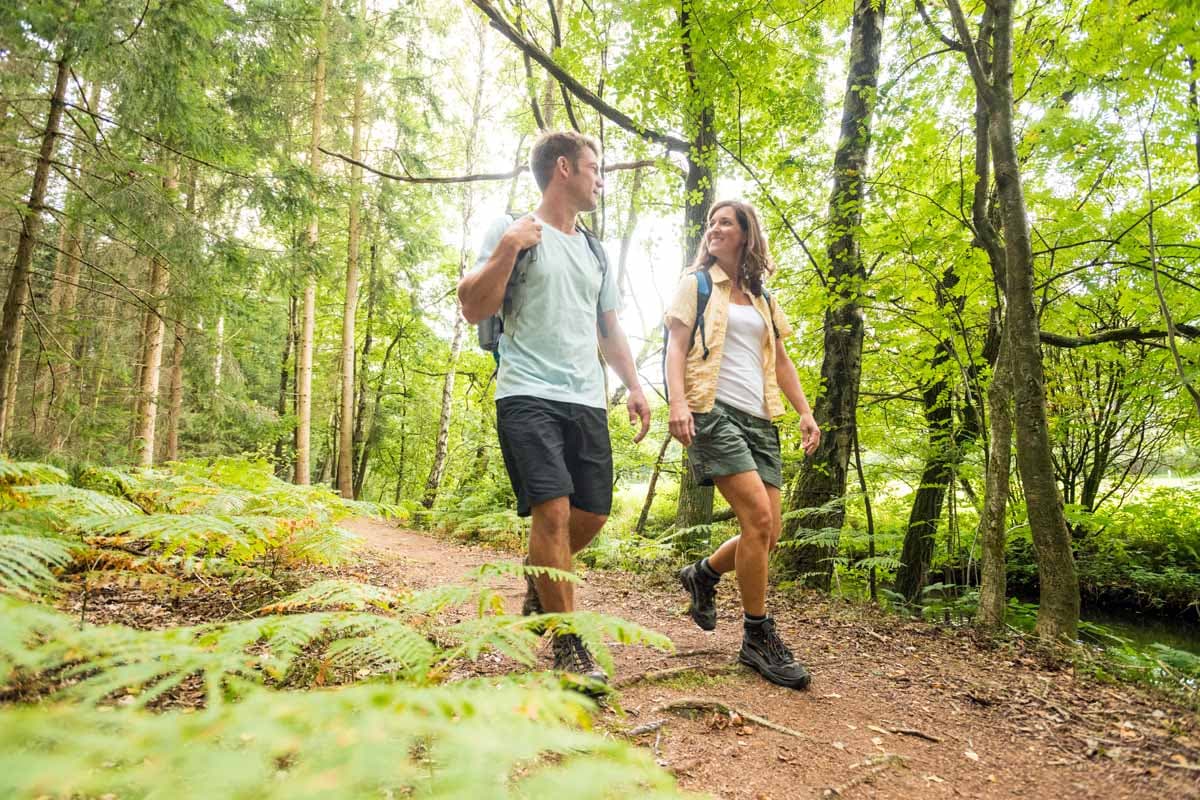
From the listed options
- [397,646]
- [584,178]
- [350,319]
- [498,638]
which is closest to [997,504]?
[584,178]

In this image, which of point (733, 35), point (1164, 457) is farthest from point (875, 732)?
point (1164, 457)

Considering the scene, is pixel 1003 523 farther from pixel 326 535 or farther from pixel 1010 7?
pixel 326 535

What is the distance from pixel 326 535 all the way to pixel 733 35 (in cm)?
558

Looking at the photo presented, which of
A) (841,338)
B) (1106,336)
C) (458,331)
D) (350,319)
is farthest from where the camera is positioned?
(350,319)

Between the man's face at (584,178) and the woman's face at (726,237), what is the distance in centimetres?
75

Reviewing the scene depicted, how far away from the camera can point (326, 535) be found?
357 cm

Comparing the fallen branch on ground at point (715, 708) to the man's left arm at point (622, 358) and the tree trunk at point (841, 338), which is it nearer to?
the man's left arm at point (622, 358)

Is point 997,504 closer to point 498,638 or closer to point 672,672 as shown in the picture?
point 672,672

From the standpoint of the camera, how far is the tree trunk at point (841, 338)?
5.30 meters

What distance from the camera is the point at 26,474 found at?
3.17m

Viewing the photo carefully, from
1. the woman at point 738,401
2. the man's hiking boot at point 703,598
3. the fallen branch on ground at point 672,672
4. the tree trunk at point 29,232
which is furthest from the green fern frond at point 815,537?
the tree trunk at point 29,232

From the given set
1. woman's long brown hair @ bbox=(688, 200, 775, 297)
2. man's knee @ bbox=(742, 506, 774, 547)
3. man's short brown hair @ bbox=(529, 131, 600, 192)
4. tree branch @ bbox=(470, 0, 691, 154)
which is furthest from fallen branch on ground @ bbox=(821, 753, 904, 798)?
tree branch @ bbox=(470, 0, 691, 154)

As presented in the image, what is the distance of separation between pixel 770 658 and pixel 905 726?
0.60 m

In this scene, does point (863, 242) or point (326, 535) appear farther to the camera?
A: point (863, 242)
